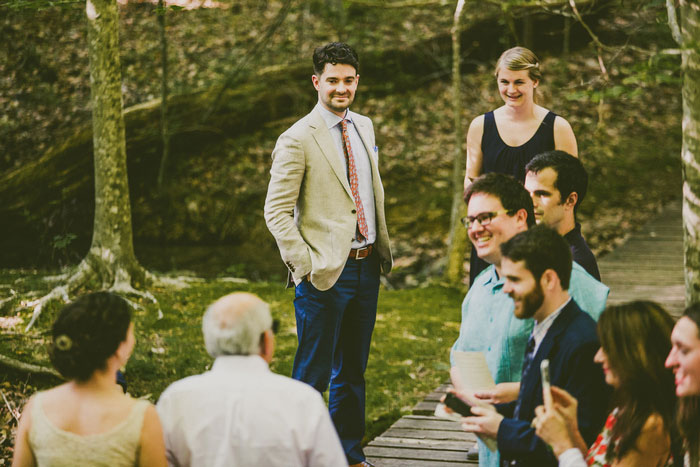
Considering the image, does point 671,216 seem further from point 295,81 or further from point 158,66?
point 158,66

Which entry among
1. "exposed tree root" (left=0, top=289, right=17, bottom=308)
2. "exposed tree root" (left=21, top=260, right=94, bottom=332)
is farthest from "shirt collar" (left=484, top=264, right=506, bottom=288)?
"exposed tree root" (left=0, top=289, right=17, bottom=308)

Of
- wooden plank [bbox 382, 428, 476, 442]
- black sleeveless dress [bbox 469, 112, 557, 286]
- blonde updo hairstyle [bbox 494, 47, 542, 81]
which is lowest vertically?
wooden plank [bbox 382, 428, 476, 442]

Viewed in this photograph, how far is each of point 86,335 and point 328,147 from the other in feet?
6.36

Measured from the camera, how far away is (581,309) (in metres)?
2.75

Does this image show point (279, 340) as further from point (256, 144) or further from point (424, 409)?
point (256, 144)

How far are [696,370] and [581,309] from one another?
52cm

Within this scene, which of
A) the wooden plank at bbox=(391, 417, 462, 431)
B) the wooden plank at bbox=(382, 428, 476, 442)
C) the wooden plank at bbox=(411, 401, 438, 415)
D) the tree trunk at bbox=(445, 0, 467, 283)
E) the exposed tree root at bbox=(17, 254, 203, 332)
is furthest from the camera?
the tree trunk at bbox=(445, 0, 467, 283)

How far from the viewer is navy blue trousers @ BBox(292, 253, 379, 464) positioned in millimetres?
4027

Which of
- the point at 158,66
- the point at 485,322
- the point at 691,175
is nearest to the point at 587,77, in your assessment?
the point at 158,66

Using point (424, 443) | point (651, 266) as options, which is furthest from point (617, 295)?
point (424, 443)

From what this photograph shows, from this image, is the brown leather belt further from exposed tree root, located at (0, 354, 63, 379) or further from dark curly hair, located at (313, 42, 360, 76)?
exposed tree root, located at (0, 354, 63, 379)

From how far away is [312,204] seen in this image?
4.10m

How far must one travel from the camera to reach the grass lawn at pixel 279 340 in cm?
601

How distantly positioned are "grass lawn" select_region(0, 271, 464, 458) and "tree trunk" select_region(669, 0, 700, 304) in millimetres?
2469
